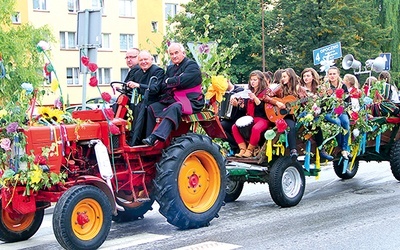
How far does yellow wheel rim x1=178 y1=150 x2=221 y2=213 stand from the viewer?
8.34 metres

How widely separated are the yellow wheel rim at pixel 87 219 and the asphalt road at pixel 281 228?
33 cm

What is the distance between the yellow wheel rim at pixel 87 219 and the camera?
7082 mm

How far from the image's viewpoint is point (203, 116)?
8.55 metres

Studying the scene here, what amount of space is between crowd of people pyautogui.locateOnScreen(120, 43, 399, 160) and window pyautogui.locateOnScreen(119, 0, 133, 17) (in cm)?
3488

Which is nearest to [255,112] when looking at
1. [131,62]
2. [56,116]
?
[131,62]

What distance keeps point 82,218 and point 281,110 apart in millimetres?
3798

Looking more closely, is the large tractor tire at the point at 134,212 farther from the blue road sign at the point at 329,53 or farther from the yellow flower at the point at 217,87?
the blue road sign at the point at 329,53

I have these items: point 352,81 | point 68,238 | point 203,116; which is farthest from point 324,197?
point 68,238

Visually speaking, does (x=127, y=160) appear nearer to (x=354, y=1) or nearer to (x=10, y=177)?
(x=10, y=177)

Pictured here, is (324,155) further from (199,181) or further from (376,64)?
(376,64)

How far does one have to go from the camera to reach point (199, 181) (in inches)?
338

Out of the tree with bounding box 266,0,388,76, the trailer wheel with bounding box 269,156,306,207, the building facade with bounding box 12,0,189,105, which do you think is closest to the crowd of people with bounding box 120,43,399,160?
the trailer wheel with bounding box 269,156,306,207

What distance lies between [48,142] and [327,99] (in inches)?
192

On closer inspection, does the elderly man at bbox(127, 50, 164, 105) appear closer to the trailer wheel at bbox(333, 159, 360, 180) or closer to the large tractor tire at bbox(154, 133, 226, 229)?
the large tractor tire at bbox(154, 133, 226, 229)
